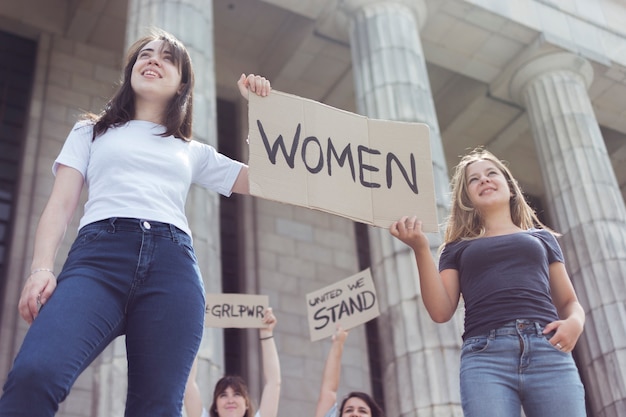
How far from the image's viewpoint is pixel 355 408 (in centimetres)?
648

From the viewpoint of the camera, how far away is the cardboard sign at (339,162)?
3.87m

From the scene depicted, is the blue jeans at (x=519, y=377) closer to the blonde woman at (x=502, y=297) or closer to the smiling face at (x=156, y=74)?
the blonde woman at (x=502, y=297)

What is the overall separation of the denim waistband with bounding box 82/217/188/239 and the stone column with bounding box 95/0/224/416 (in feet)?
16.4

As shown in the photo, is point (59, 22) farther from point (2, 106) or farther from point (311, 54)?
point (311, 54)

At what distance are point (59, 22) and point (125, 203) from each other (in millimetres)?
14020

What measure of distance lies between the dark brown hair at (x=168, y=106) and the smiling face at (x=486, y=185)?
1.50 m

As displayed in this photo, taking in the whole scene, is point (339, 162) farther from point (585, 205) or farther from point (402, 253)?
point (585, 205)

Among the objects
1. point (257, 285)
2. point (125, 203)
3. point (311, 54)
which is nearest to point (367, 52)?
point (311, 54)

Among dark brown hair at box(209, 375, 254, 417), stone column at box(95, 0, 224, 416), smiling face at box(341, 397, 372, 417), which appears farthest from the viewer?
stone column at box(95, 0, 224, 416)

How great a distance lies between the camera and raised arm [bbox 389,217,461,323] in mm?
3691

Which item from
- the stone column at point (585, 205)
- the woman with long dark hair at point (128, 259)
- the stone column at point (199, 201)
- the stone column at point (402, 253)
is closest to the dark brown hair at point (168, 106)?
the woman with long dark hair at point (128, 259)

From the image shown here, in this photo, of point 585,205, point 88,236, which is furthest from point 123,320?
point 585,205

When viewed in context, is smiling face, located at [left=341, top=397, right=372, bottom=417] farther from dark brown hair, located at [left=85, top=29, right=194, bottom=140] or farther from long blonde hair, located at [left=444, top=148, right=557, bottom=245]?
dark brown hair, located at [left=85, top=29, right=194, bottom=140]

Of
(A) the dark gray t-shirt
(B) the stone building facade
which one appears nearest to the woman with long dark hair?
(A) the dark gray t-shirt
